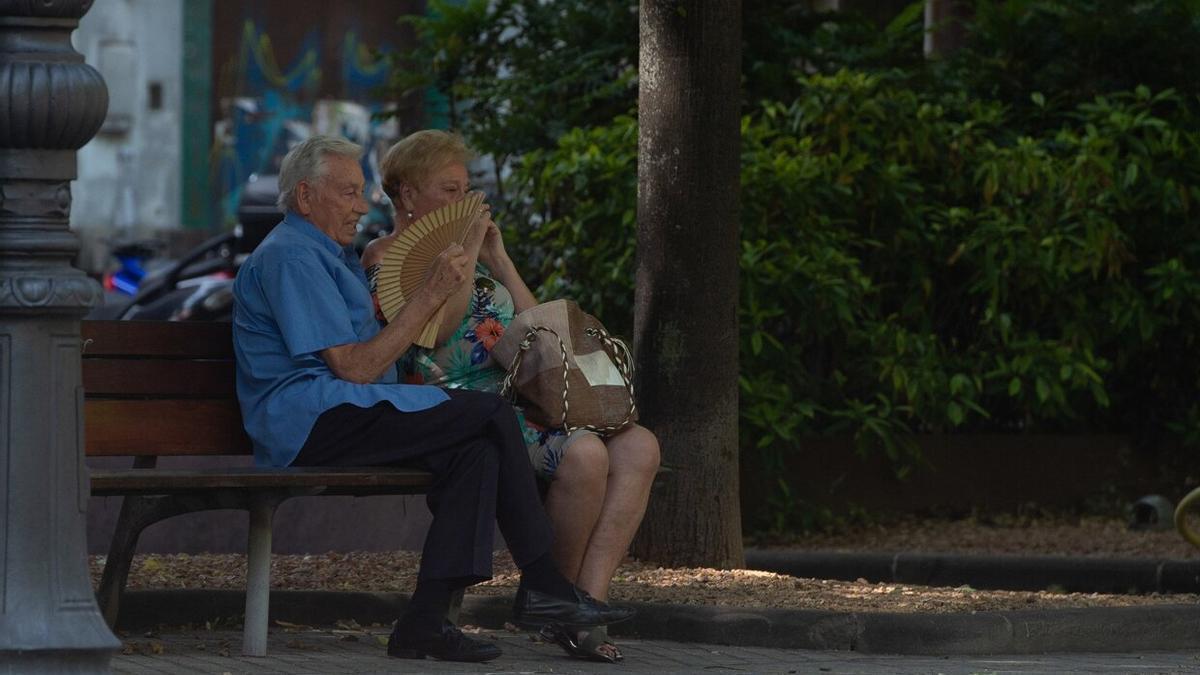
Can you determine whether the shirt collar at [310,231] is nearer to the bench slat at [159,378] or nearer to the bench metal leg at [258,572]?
the bench slat at [159,378]

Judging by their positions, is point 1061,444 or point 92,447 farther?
point 1061,444

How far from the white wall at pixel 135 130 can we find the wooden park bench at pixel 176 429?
2469 cm

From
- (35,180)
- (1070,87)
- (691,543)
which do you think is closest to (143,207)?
(1070,87)

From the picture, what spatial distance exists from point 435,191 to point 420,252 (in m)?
0.34

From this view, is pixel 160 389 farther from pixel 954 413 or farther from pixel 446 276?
pixel 954 413

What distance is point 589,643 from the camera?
5.67 m

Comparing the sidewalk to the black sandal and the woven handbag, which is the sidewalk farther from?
the woven handbag

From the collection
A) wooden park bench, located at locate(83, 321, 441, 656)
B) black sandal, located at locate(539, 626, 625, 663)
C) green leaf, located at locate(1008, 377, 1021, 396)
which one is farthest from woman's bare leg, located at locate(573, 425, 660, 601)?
green leaf, located at locate(1008, 377, 1021, 396)

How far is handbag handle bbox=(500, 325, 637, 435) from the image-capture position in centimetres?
588

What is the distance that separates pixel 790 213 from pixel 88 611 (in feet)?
14.4

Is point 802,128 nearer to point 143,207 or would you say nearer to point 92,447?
point 92,447

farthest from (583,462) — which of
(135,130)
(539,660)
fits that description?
(135,130)

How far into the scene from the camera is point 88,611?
186 inches

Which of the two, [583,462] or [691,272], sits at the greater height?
[691,272]
